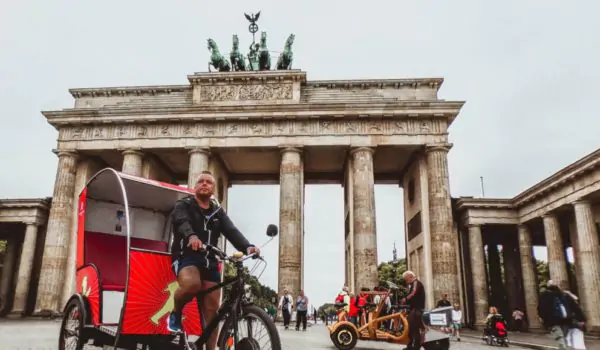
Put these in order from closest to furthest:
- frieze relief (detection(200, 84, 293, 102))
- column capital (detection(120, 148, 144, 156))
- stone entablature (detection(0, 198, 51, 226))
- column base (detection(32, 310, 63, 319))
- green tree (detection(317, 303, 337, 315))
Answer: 1. column base (detection(32, 310, 63, 319))
2. column capital (detection(120, 148, 144, 156))
3. frieze relief (detection(200, 84, 293, 102))
4. stone entablature (detection(0, 198, 51, 226))
5. green tree (detection(317, 303, 337, 315))

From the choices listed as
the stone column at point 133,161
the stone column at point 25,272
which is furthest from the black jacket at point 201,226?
the stone column at point 25,272

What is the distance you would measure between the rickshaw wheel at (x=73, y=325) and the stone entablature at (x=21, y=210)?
94.6ft

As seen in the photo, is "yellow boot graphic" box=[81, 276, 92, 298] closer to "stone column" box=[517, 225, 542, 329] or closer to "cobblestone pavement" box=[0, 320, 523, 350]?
"cobblestone pavement" box=[0, 320, 523, 350]

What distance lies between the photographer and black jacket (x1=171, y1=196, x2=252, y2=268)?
14.8 ft

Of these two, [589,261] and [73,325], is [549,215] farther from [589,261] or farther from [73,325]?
[73,325]

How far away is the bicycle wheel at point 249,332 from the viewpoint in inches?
160

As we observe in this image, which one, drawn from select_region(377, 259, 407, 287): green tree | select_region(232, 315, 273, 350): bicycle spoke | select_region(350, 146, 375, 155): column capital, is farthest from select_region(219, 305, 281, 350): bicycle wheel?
select_region(377, 259, 407, 287): green tree

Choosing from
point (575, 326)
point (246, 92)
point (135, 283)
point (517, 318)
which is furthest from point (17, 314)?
point (517, 318)

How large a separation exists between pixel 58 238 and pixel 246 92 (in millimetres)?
15136

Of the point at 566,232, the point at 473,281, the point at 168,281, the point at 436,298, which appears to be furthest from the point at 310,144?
the point at 168,281

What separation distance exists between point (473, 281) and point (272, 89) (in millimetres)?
18352

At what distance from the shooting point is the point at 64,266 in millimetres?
28297

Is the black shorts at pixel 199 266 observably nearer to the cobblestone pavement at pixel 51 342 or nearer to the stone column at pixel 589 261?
the cobblestone pavement at pixel 51 342

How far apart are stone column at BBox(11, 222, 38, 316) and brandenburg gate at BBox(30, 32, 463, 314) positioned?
1943 millimetres
